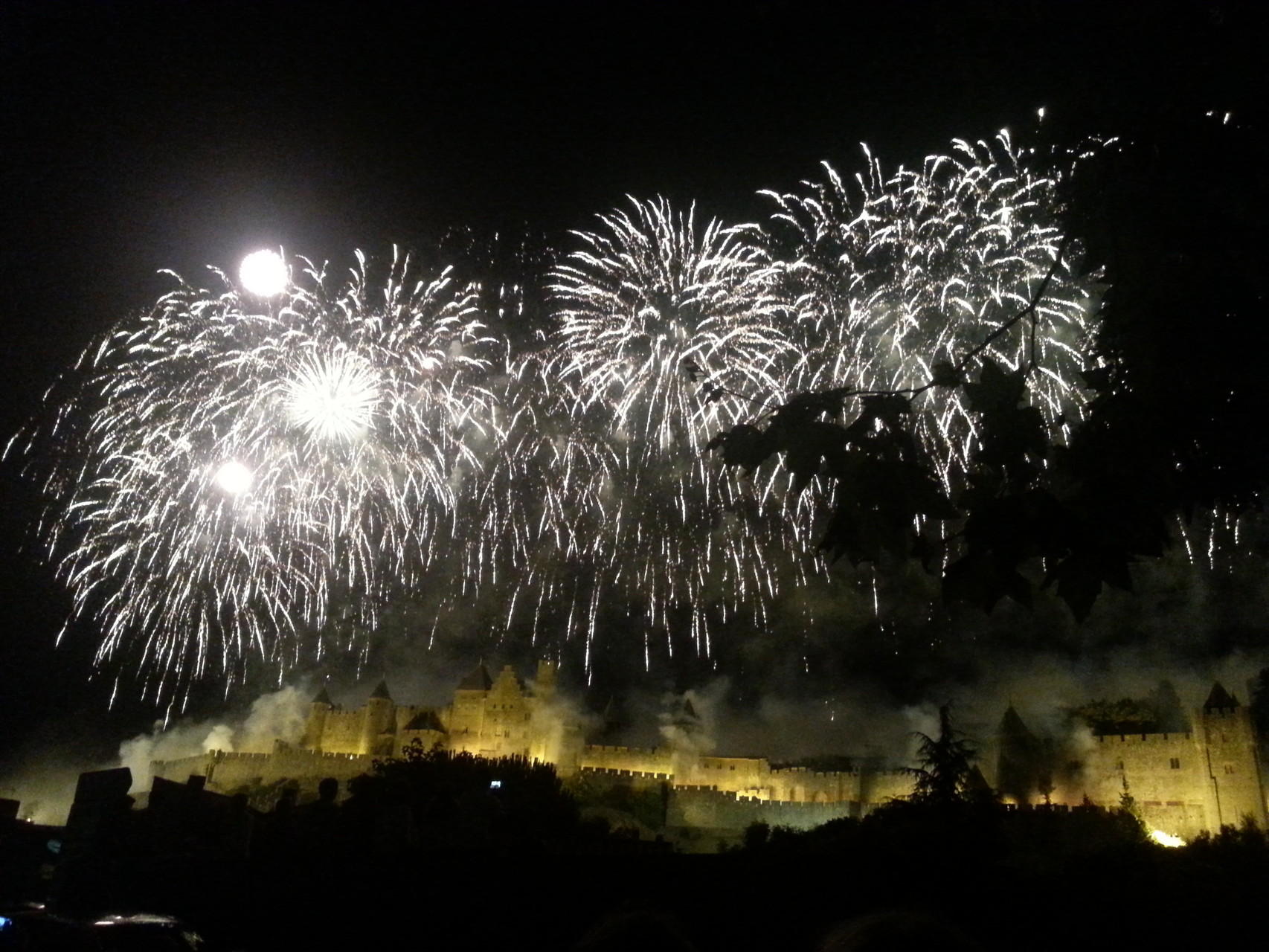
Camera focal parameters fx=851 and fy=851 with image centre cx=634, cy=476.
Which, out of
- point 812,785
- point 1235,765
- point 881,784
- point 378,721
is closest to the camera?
point 1235,765

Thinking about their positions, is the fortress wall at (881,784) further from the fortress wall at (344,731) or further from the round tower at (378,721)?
the fortress wall at (344,731)

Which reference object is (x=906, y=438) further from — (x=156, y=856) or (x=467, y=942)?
(x=156, y=856)

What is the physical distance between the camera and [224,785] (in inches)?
1908

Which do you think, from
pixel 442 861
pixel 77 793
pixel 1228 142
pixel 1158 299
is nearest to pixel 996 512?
pixel 1158 299

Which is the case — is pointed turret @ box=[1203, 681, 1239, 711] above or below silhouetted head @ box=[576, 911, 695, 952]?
above

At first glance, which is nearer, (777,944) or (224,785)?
(777,944)

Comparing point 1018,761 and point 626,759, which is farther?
point 626,759

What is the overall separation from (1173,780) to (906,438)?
38.2m

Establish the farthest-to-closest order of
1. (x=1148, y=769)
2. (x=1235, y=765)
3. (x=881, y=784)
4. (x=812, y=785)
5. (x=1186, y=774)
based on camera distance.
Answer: (x=812, y=785)
(x=881, y=784)
(x=1148, y=769)
(x=1186, y=774)
(x=1235, y=765)

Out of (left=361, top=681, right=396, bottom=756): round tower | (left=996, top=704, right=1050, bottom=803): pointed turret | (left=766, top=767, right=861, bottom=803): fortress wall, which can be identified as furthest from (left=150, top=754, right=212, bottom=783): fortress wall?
(left=996, top=704, right=1050, bottom=803): pointed turret

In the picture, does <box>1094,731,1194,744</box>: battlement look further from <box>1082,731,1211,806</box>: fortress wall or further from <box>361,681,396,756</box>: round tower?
<box>361,681,396,756</box>: round tower

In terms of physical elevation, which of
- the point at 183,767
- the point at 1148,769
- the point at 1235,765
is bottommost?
the point at 183,767

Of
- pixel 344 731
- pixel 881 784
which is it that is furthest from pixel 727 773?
pixel 344 731

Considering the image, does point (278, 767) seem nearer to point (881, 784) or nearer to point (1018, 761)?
point (881, 784)
